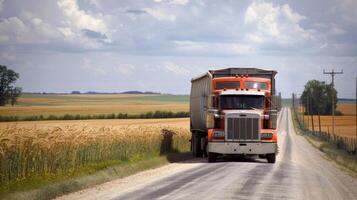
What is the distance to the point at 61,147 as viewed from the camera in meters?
23.9

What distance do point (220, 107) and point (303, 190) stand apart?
39.9 feet

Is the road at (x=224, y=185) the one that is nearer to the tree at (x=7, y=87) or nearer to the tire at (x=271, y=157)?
the tire at (x=271, y=157)

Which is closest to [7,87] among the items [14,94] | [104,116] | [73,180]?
[14,94]

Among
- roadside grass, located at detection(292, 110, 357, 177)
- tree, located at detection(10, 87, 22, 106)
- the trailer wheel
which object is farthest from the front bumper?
tree, located at detection(10, 87, 22, 106)

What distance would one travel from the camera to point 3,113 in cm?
7394

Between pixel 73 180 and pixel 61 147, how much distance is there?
267 centimetres

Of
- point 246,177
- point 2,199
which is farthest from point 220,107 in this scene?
point 2,199

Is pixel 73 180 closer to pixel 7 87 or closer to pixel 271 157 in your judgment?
pixel 271 157

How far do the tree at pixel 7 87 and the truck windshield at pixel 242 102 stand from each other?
55588 mm

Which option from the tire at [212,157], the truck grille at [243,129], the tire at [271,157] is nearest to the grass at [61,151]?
the tire at [212,157]

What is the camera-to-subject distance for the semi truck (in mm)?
31719

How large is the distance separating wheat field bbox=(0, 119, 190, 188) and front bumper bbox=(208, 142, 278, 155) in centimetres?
428

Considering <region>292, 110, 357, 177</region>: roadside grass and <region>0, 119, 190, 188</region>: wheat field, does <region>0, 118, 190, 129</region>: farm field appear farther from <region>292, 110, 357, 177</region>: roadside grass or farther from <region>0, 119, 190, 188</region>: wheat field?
<region>292, 110, 357, 177</region>: roadside grass

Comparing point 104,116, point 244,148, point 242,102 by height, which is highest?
point 242,102
